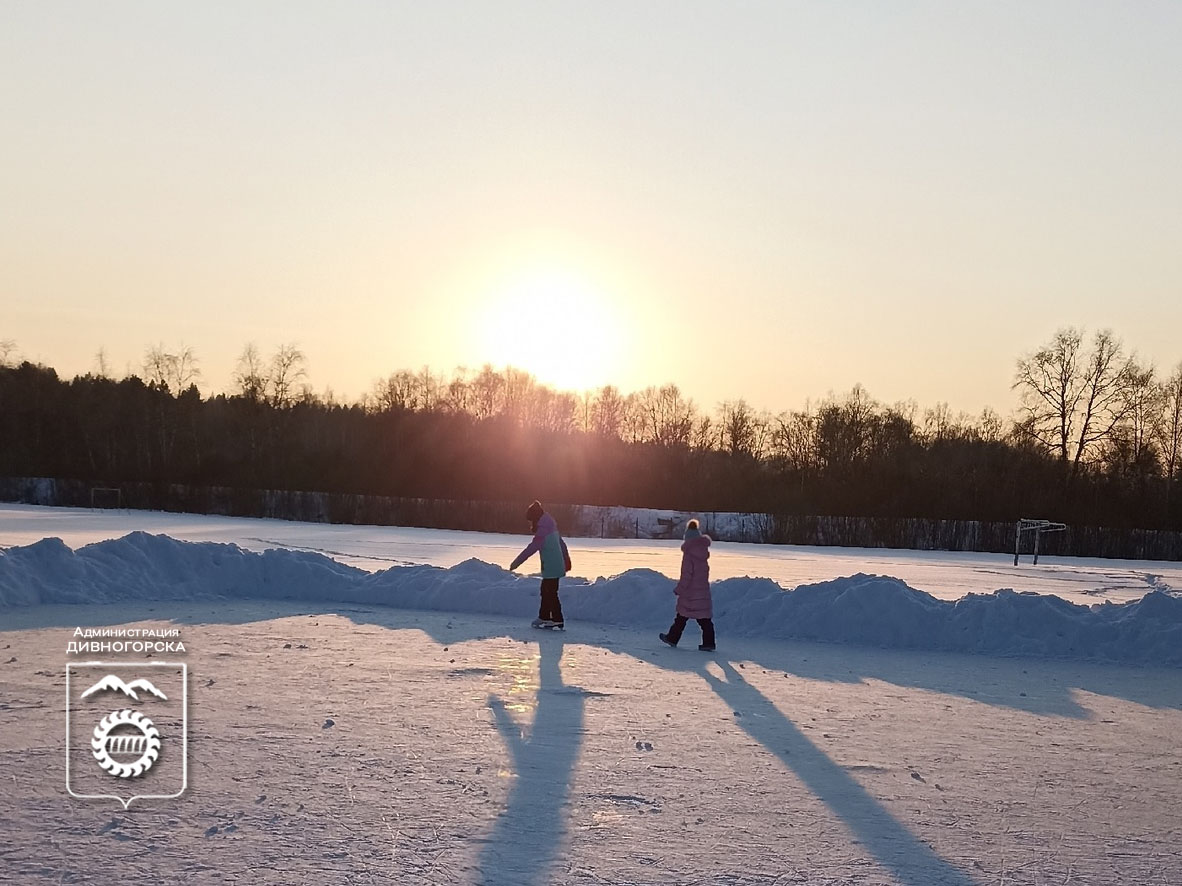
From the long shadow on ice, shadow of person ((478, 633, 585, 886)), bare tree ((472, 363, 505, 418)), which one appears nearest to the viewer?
shadow of person ((478, 633, 585, 886))

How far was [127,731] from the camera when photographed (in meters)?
6.85

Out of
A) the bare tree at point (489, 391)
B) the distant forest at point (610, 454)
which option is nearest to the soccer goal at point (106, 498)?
the distant forest at point (610, 454)

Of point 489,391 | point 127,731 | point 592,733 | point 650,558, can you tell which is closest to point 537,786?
point 592,733

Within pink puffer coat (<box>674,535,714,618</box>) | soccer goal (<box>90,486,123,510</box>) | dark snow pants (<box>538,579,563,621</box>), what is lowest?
soccer goal (<box>90,486,123,510</box>)

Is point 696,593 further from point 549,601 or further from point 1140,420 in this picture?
point 1140,420

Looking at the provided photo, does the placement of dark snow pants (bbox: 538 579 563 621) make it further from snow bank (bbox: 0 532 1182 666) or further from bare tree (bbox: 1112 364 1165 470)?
bare tree (bbox: 1112 364 1165 470)

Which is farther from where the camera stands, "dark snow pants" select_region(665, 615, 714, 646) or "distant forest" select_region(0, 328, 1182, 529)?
"distant forest" select_region(0, 328, 1182, 529)

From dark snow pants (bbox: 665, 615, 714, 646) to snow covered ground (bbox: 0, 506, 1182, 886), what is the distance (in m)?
0.22

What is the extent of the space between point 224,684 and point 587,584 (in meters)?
6.93

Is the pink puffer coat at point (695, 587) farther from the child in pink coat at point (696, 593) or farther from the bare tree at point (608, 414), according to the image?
the bare tree at point (608, 414)

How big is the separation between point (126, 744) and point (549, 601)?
6.81 metres

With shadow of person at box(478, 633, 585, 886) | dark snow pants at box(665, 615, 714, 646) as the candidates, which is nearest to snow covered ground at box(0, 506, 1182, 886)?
shadow of person at box(478, 633, 585, 886)

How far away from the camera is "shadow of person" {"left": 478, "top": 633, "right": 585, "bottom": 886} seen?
467 cm

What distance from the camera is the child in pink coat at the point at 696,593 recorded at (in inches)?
455
